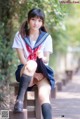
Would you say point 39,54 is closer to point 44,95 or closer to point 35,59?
point 35,59

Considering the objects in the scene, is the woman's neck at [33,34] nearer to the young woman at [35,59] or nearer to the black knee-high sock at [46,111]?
the young woman at [35,59]

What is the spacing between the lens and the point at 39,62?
775cm

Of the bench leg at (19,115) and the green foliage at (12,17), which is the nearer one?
the bench leg at (19,115)

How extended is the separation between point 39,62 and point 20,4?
159 inches

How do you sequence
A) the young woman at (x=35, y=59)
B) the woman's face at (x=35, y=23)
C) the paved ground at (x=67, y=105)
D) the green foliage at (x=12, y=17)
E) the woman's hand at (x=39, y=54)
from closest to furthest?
the young woman at (x=35, y=59), the woman's hand at (x=39, y=54), the woman's face at (x=35, y=23), the paved ground at (x=67, y=105), the green foliage at (x=12, y=17)

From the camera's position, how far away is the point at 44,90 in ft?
25.3

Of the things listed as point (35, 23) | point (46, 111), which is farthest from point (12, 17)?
point (46, 111)

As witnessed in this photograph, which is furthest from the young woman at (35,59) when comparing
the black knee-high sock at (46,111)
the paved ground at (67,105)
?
the paved ground at (67,105)

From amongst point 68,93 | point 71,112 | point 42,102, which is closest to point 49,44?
point 42,102

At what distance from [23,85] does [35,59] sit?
18.1 inches

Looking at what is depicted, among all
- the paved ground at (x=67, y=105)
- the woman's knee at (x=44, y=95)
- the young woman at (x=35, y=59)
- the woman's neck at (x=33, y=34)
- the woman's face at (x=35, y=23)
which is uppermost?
the woman's face at (x=35, y=23)

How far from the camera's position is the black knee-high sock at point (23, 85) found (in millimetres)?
7543

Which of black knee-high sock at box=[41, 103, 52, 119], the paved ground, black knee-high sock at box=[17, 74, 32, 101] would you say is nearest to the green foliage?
the paved ground

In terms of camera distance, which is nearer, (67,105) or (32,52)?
(32,52)
